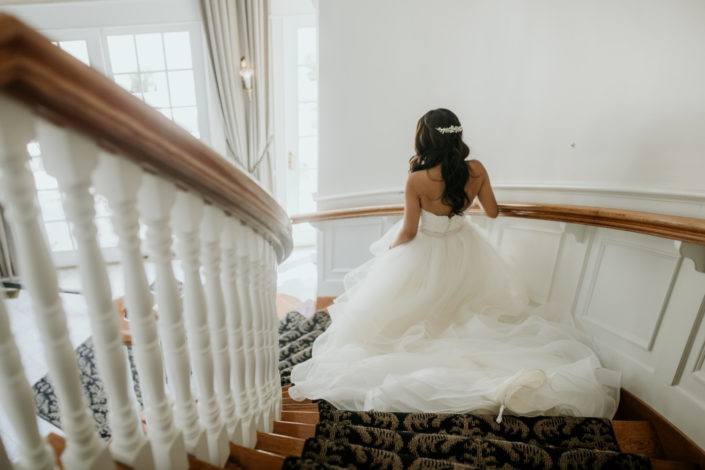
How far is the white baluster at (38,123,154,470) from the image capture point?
0.48 m

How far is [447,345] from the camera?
1751 mm

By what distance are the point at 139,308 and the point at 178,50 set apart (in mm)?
4645

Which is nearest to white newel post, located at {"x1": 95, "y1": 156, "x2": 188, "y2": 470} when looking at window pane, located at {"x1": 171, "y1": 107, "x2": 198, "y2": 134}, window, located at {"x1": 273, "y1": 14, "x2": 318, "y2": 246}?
window, located at {"x1": 273, "y1": 14, "x2": 318, "y2": 246}

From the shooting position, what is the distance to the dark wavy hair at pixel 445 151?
6.17ft

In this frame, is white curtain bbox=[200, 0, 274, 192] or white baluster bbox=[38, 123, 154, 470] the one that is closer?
white baluster bbox=[38, 123, 154, 470]

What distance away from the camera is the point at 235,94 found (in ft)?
13.9

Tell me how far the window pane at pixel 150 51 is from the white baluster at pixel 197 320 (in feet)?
15.1

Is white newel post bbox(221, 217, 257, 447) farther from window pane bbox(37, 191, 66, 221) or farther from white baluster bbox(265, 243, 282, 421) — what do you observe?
window pane bbox(37, 191, 66, 221)

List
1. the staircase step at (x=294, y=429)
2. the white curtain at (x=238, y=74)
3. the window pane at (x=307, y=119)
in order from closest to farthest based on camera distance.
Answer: the staircase step at (x=294, y=429) → the white curtain at (x=238, y=74) → the window pane at (x=307, y=119)

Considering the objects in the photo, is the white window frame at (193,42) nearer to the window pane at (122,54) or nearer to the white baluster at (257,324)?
the window pane at (122,54)

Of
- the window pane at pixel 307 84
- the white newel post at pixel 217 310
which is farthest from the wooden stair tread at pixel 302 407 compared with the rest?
the window pane at pixel 307 84

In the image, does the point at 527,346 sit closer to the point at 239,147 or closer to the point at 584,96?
the point at 584,96

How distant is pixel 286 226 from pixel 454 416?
0.90 metres

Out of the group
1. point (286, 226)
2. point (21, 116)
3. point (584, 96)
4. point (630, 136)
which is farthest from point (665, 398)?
point (21, 116)
